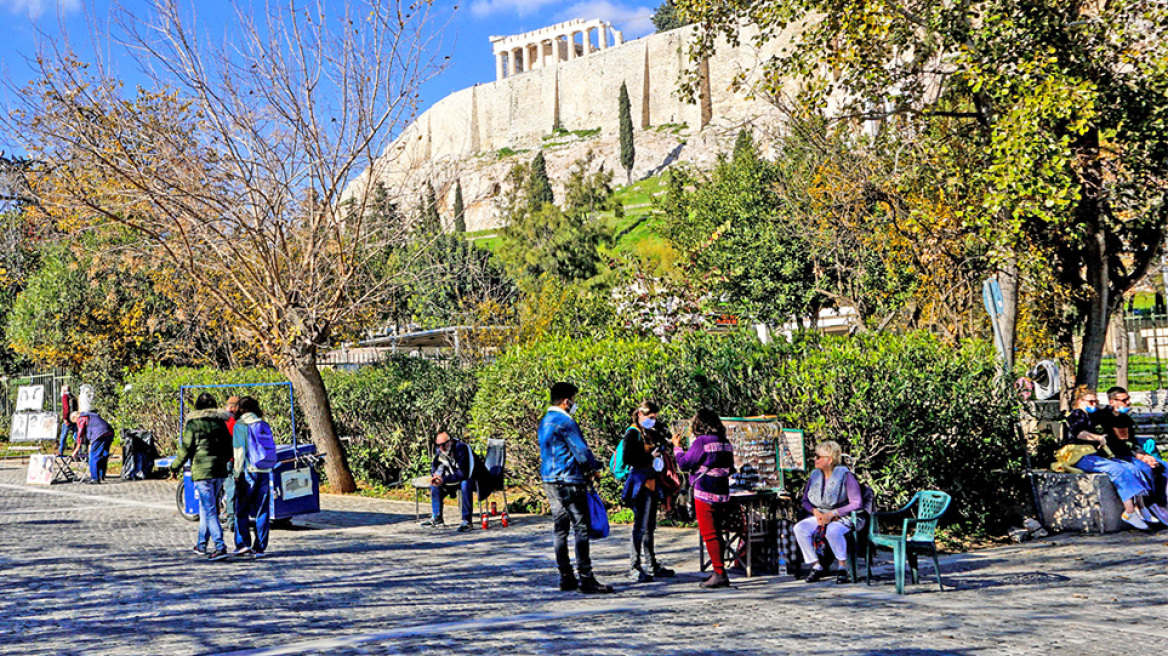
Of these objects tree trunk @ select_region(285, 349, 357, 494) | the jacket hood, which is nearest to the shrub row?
tree trunk @ select_region(285, 349, 357, 494)

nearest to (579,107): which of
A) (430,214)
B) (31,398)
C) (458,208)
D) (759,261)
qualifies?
(458,208)

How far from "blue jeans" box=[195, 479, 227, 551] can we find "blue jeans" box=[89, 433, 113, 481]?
9.74 metres

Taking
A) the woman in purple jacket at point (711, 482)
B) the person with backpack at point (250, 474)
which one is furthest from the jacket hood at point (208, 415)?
the woman in purple jacket at point (711, 482)

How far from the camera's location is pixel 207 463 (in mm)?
9984

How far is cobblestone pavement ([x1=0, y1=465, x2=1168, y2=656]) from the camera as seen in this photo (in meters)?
6.30

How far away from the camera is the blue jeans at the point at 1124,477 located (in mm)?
10438

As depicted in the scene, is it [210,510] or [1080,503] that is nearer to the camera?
[210,510]

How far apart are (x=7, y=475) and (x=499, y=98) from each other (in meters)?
134

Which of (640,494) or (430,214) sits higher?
(430,214)

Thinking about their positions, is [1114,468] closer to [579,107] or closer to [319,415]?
[319,415]

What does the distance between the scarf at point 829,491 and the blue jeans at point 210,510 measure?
547 centimetres

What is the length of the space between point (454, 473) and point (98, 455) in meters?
9.69

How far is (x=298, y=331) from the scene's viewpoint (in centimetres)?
1545

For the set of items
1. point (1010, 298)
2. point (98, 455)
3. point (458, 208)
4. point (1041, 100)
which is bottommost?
point (98, 455)
